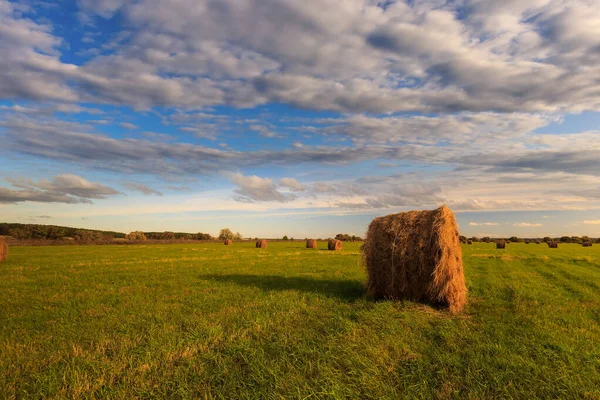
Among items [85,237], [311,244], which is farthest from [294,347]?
[85,237]

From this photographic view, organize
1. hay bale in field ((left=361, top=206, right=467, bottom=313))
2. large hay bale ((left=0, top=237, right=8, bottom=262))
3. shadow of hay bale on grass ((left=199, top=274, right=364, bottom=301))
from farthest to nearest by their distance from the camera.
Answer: large hay bale ((left=0, top=237, right=8, bottom=262)) → shadow of hay bale on grass ((left=199, top=274, right=364, bottom=301)) → hay bale in field ((left=361, top=206, right=467, bottom=313))

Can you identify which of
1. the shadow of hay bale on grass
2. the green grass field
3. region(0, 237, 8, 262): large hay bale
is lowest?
the green grass field

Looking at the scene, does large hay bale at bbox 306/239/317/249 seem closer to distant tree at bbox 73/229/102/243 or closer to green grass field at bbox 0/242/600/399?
green grass field at bbox 0/242/600/399

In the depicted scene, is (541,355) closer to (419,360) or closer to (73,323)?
(419,360)

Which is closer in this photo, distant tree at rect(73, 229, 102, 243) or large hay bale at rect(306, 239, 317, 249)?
large hay bale at rect(306, 239, 317, 249)

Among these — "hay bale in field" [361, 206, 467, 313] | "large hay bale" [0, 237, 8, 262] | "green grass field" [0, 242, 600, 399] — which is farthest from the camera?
"large hay bale" [0, 237, 8, 262]

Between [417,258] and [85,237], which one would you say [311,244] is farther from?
[85,237]

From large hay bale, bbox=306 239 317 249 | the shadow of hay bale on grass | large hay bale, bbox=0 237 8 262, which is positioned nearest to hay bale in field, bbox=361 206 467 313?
the shadow of hay bale on grass

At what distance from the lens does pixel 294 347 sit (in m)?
6.31

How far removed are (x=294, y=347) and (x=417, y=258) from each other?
17.5 feet

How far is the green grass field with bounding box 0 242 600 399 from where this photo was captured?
194 inches

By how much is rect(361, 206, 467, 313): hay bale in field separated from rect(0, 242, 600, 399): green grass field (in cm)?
65

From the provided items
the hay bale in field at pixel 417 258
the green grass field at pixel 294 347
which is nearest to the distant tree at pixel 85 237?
the green grass field at pixel 294 347

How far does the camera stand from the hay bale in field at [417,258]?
9844 millimetres
